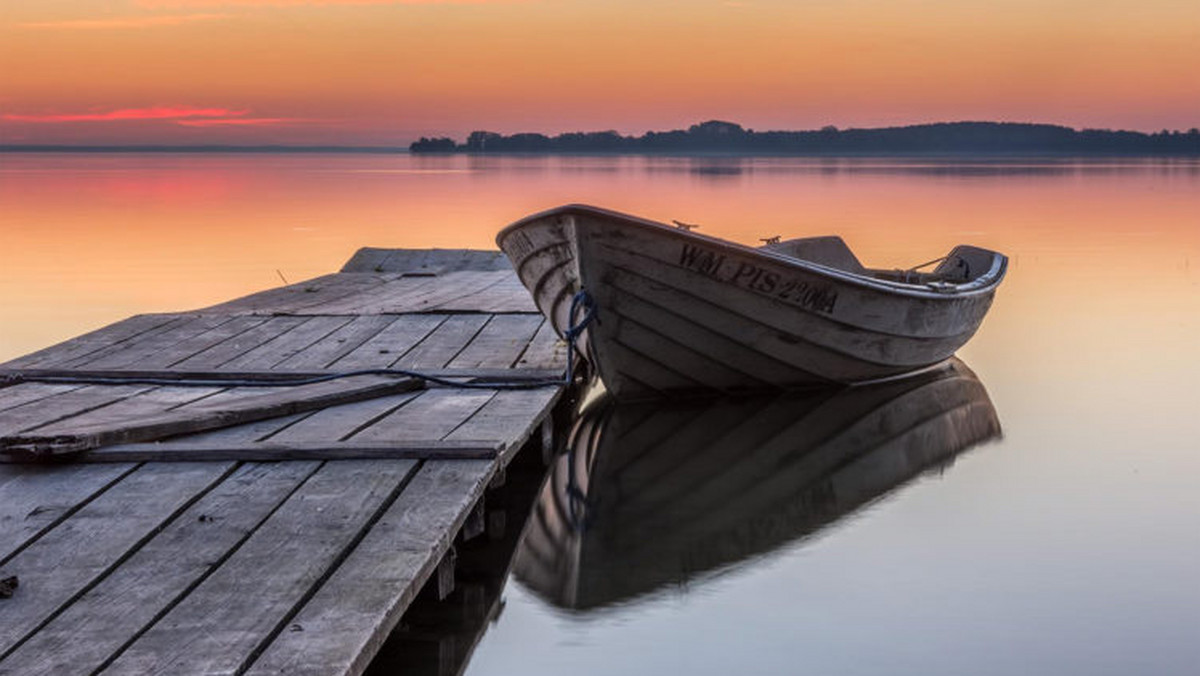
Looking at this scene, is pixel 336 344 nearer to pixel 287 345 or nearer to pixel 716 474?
pixel 287 345

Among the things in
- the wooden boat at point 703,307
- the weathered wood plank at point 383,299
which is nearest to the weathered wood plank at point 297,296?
the weathered wood plank at point 383,299

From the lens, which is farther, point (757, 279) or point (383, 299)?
point (383, 299)

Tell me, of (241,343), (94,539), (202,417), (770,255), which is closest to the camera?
(94,539)

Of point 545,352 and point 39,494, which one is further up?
point 39,494

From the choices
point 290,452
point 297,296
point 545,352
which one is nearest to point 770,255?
point 545,352

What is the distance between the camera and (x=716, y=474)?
7977mm

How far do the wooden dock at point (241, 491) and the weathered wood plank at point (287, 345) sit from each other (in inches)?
1.1

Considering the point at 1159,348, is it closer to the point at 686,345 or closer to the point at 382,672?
the point at 686,345

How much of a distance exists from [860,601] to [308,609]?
2614 millimetres

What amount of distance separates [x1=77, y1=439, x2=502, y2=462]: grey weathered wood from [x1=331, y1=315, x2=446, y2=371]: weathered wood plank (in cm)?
240

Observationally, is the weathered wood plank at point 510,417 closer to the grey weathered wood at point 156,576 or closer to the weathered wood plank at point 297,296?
the grey weathered wood at point 156,576

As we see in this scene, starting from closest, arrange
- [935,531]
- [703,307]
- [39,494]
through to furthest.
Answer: [39,494]
[935,531]
[703,307]

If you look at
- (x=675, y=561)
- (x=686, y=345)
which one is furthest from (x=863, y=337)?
(x=675, y=561)

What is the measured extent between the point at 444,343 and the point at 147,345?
5.78ft
